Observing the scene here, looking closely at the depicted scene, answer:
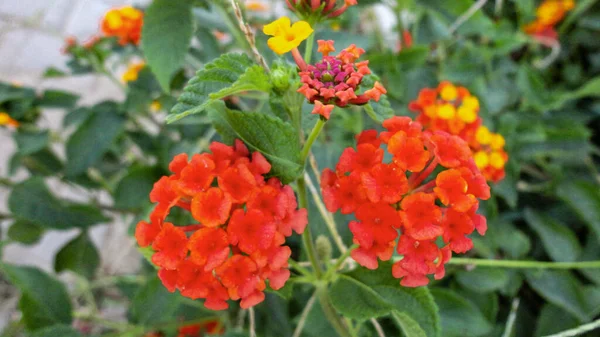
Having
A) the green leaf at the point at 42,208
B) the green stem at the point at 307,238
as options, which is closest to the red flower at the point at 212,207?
the green stem at the point at 307,238

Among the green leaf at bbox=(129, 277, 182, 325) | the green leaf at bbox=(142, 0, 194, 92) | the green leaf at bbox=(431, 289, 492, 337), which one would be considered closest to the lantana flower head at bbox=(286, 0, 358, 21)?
the green leaf at bbox=(142, 0, 194, 92)

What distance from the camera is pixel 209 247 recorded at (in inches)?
18.6

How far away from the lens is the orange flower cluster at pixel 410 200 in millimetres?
478

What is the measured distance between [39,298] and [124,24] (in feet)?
1.94

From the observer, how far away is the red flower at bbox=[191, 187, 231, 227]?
465 millimetres

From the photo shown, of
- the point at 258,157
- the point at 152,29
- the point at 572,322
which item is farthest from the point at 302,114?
the point at 572,322

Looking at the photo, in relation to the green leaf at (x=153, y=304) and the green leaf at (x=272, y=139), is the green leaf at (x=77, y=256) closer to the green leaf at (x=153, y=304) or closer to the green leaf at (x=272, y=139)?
the green leaf at (x=153, y=304)

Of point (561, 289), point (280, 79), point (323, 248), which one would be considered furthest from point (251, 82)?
point (561, 289)

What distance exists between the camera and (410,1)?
1.03m

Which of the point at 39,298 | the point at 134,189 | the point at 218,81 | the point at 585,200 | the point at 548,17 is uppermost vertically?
the point at 218,81

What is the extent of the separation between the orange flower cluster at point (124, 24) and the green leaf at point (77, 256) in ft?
1.62

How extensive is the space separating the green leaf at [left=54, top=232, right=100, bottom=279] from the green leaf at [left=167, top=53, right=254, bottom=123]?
909 mm

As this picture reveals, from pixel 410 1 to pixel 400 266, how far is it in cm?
71

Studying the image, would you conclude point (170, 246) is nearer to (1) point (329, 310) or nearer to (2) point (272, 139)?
(2) point (272, 139)
